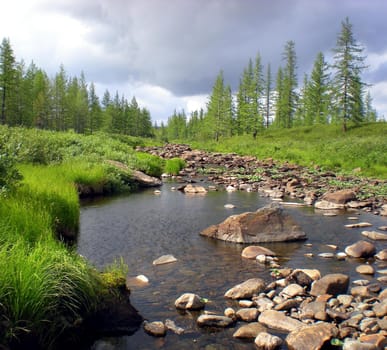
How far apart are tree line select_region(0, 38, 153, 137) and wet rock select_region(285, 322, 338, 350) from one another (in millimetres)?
65681

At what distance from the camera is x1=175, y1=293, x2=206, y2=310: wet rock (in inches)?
275

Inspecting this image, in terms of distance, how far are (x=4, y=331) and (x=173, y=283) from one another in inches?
160

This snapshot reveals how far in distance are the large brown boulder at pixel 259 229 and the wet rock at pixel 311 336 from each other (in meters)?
5.80

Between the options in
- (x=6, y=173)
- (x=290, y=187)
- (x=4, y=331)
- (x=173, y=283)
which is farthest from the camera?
(x=290, y=187)

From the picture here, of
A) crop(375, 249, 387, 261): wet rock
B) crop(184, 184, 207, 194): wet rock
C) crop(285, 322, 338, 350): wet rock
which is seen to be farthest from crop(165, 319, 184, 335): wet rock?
crop(184, 184, 207, 194): wet rock

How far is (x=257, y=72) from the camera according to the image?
289ft

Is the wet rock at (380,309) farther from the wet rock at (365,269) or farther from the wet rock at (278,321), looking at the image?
the wet rock at (365,269)

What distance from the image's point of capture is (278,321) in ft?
→ 21.0

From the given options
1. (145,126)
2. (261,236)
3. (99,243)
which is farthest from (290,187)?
(145,126)

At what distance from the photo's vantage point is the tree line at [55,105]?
71312mm

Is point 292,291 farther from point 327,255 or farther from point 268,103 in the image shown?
point 268,103

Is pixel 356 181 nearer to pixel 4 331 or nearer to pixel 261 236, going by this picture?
pixel 261 236

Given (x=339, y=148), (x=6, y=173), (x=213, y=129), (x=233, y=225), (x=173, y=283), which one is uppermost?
(x=213, y=129)

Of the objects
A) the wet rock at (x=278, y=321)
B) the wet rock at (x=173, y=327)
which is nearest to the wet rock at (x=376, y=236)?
the wet rock at (x=278, y=321)
